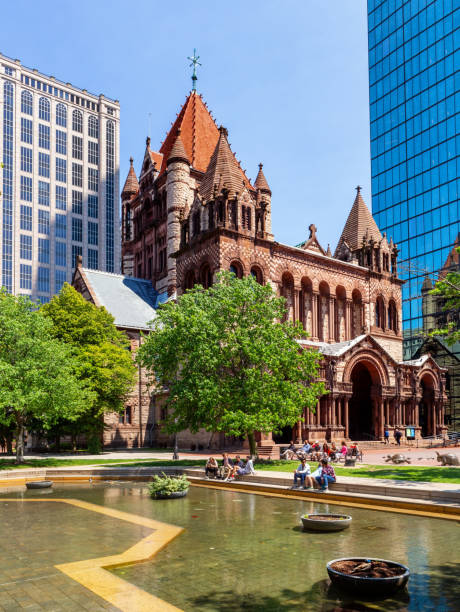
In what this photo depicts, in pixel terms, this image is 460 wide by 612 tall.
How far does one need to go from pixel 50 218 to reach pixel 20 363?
107576 millimetres

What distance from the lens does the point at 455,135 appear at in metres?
71.6

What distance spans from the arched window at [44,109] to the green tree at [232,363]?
117 metres

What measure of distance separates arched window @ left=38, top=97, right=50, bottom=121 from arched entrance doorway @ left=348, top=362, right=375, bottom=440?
4311 inches

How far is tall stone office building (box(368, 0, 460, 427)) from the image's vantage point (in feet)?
236

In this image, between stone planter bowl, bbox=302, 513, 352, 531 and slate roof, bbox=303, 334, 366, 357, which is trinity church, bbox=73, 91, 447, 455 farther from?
stone planter bowl, bbox=302, 513, 352, 531

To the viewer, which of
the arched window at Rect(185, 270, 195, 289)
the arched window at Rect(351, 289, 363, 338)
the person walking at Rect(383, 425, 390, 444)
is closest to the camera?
the person walking at Rect(383, 425, 390, 444)

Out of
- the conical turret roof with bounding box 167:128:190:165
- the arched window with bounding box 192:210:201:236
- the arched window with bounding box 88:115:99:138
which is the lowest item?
the arched window with bounding box 192:210:201:236

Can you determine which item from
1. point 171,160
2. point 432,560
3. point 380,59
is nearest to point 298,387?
point 432,560

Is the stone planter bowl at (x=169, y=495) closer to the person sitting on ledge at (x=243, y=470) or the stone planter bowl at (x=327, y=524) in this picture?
the person sitting on ledge at (x=243, y=470)

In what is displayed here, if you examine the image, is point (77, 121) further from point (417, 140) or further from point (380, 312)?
point (380, 312)

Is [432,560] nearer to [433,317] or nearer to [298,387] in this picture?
[298,387]

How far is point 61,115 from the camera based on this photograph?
13788 centimetres

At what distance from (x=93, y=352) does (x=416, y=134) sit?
57467 millimetres

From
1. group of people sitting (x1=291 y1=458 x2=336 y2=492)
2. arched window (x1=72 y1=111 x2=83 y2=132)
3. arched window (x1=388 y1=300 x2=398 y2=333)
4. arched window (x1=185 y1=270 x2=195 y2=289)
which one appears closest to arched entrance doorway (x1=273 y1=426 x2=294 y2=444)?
→ arched window (x1=185 y1=270 x2=195 y2=289)
